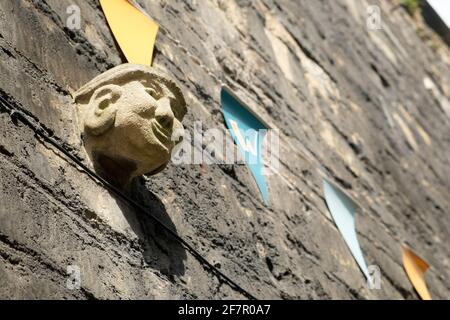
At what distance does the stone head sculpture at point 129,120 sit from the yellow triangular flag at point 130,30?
359 millimetres

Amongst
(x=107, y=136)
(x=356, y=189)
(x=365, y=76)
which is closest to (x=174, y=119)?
(x=107, y=136)

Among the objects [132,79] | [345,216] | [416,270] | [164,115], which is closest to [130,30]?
Answer: [132,79]

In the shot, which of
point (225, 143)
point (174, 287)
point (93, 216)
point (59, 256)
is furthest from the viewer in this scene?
point (225, 143)

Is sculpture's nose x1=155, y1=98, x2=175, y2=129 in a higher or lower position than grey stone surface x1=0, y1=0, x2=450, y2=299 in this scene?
higher

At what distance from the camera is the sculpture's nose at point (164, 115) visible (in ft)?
8.06

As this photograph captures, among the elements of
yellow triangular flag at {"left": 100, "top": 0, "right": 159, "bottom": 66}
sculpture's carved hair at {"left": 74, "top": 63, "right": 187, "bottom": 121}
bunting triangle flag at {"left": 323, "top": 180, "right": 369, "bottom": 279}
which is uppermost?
sculpture's carved hair at {"left": 74, "top": 63, "right": 187, "bottom": 121}

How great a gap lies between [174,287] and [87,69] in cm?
61

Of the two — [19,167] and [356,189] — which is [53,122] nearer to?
[19,167]

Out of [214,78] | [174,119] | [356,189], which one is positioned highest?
[174,119]

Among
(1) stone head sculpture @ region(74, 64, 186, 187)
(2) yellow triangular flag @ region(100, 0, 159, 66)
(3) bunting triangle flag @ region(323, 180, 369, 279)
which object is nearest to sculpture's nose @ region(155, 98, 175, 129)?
(1) stone head sculpture @ region(74, 64, 186, 187)

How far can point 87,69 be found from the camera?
272 centimetres

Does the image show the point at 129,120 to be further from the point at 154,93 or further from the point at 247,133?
the point at 247,133

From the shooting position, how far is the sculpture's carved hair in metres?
2.53

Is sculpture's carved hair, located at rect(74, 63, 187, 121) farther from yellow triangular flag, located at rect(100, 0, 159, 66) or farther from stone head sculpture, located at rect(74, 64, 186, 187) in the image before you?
yellow triangular flag, located at rect(100, 0, 159, 66)
